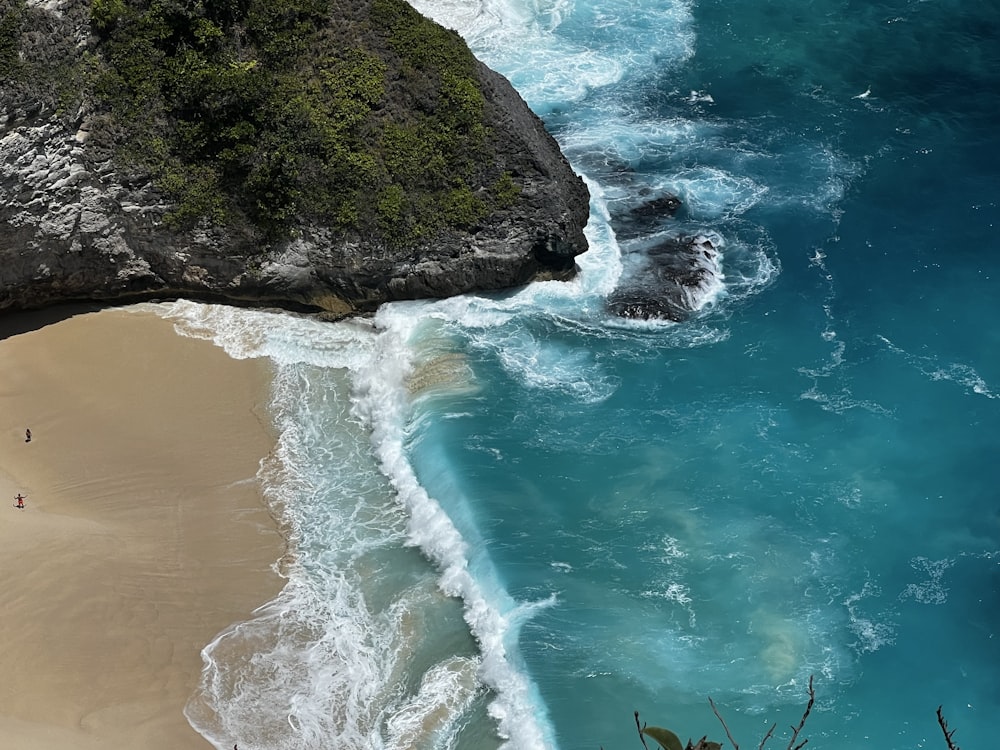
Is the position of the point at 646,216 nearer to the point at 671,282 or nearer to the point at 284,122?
the point at 671,282

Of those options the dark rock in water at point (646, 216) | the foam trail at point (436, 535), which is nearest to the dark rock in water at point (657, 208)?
the dark rock in water at point (646, 216)

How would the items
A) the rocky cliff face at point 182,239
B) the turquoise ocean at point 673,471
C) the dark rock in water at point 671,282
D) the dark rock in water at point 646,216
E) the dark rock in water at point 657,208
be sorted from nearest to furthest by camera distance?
1. the turquoise ocean at point 673,471
2. the rocky cliff face at point 182,239
3. the dark rock in water at point 671,282
4. the dark rock in water at point 646,216
5. the dark rock in water at point 657,208

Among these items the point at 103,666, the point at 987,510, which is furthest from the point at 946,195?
the point at 103,666

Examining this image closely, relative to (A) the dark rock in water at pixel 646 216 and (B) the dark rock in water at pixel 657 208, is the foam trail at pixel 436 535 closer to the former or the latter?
(A) the dark rock in water at pixel 646 216

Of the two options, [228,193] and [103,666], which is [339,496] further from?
[228,193]

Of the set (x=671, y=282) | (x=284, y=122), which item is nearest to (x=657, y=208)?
(x=671, y=282)

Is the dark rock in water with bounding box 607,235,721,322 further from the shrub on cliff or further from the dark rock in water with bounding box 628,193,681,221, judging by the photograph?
the shrub on cliff

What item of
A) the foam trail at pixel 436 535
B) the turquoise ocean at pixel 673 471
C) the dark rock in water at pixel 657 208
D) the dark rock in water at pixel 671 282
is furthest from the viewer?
the dark rock in water at pixel 657 208
